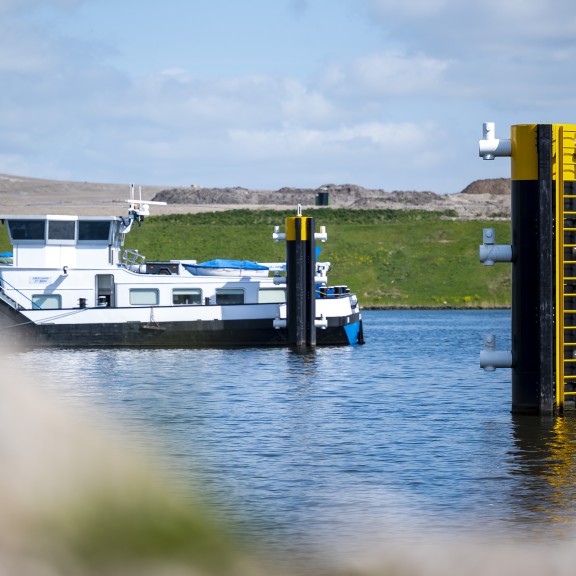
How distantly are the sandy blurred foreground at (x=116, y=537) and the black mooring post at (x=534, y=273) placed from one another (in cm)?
1004

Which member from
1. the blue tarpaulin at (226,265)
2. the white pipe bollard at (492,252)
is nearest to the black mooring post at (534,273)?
the white pipe bollard at (492,252)

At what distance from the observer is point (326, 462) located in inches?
859

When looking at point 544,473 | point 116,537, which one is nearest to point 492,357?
point 544,473

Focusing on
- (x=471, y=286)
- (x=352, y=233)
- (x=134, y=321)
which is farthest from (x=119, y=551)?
(x=352, y=233)

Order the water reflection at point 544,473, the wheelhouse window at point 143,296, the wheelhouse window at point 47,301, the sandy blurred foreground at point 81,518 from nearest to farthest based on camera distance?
the sandy blurred foreground at point 81,518 → the water reflection at point 544,473 → the wheelhouse window at point 47,301 → the wheelhouse window at point 143,296

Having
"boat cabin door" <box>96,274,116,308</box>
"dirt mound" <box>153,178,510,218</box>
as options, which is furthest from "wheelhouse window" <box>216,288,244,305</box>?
"dirt mound" <box>153,178,510,218</box>

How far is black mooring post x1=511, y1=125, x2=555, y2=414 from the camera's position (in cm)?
2494

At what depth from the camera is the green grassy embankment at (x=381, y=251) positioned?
112 metres

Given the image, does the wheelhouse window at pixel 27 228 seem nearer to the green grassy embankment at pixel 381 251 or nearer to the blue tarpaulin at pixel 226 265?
the blue tarpaulin at pixel 226 265

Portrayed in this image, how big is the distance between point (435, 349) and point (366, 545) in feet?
131

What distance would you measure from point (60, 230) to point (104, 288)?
3.18 metres

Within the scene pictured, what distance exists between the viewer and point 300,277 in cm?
5125

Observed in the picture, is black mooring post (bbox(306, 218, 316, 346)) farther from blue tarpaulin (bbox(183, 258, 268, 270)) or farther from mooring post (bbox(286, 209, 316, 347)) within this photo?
blue tarpaulin (bbox(183, 258, 268, 270))

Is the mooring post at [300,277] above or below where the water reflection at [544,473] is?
above
